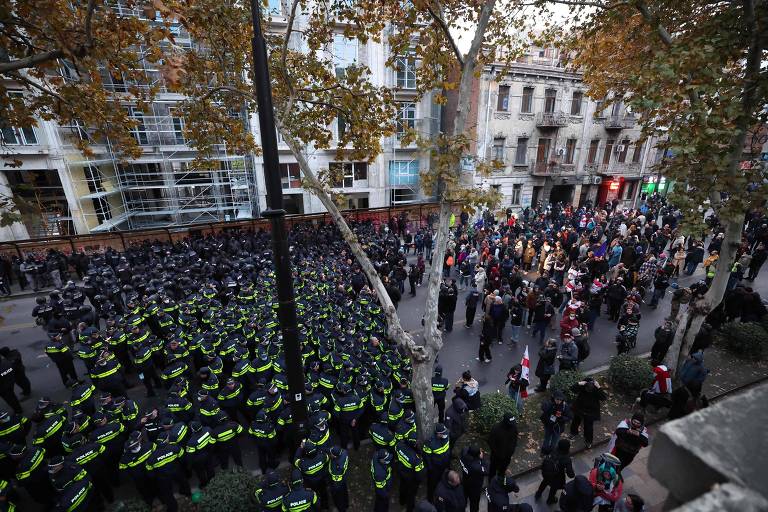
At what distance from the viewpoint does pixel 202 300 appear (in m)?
11.0

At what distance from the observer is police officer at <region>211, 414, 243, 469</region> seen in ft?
20.2

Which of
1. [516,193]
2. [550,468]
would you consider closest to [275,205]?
[550,468]

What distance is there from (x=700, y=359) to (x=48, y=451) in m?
12.4

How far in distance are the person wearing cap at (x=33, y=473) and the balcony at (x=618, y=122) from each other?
35278 millimetres

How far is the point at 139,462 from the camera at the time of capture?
217 inches

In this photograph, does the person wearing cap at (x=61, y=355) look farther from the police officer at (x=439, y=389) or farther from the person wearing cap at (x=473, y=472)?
the person wearing cap at (x=473, y=472)

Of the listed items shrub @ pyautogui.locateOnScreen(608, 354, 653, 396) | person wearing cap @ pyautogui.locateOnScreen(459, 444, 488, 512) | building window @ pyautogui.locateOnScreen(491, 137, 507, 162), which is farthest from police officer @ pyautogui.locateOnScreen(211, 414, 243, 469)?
building window @ pyautogui.locateOnScreen(491, 137, 507, 162)

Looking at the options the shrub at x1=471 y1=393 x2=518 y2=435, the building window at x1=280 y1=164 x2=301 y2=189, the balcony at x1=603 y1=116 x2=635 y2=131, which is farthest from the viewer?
the balcony at x1=603 y1=116 x2=635 y2=131

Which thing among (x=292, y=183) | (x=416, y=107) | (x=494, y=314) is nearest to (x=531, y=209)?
(x=416, y=107)

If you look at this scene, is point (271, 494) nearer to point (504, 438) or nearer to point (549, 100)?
point (504, 438)

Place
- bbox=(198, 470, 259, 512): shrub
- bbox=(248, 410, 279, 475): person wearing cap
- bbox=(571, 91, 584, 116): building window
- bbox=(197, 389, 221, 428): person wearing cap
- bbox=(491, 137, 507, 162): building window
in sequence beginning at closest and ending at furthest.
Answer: bbox=(198, 470, 259, 512): shrub < bbox=(248, 410, 279, 475): person wearing cap < bbox=(197, 389, 221, 428): person wearing cap < bbox=(491, 137, 507, 162): building window < bbox=(571, 91, 584, 116): building window

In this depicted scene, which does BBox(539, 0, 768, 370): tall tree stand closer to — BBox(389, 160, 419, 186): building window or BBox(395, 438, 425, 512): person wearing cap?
BBox(395, 438, 425, 512): person wearing cap

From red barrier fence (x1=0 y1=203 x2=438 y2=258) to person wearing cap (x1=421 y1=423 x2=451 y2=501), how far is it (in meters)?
17.0

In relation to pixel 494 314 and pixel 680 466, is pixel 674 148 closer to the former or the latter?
pixel 494 314
